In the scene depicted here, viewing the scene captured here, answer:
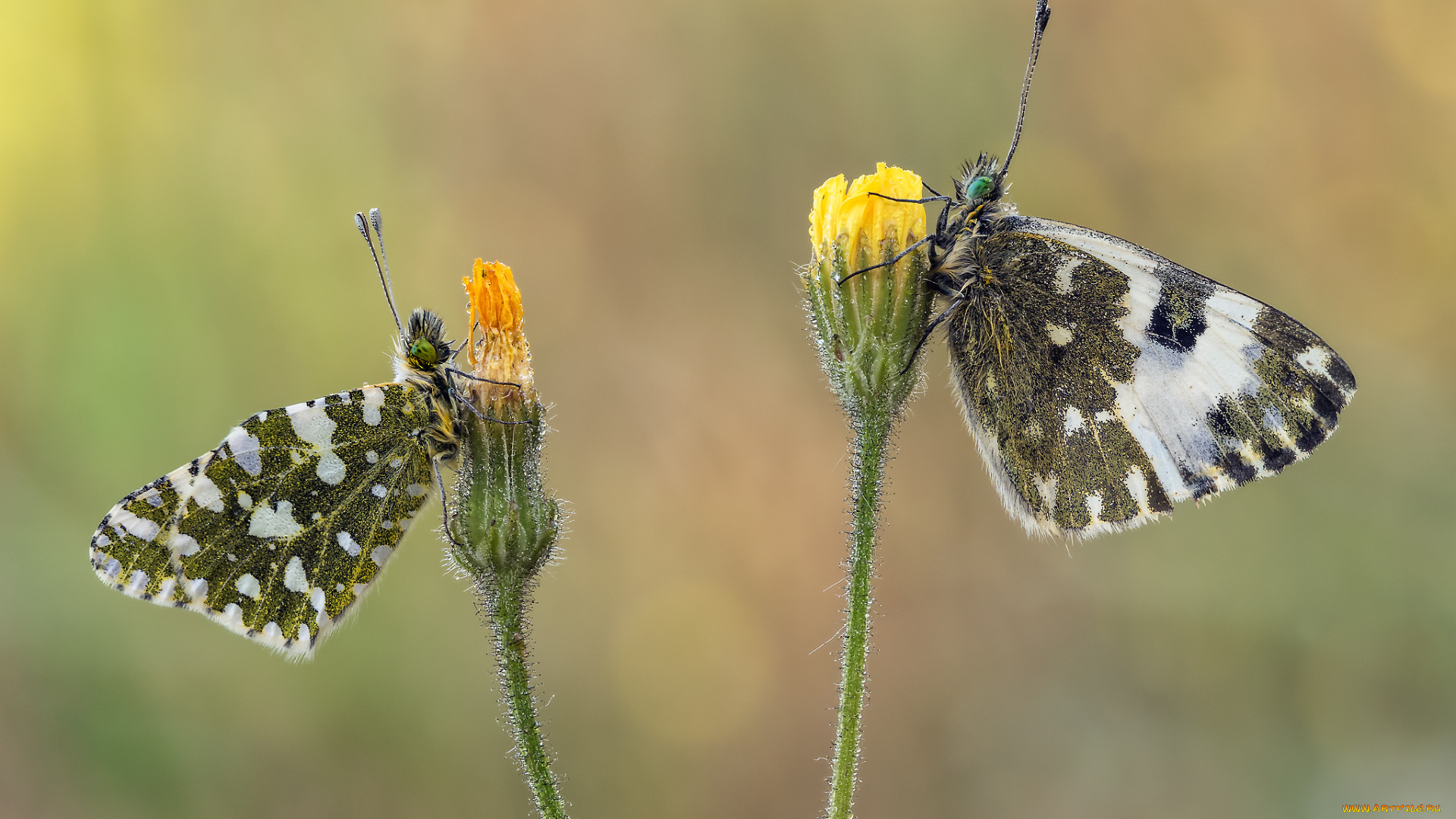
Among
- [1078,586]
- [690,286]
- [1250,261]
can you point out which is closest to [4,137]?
[690,286]

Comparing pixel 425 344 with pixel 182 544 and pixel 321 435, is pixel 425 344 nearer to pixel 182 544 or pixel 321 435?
pixel 321 435

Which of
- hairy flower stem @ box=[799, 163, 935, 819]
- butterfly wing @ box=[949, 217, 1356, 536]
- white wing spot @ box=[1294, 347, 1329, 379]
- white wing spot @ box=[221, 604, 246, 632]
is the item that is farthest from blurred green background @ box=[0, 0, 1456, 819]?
hairy flower stem @ box=[799, 163, 935, 819]

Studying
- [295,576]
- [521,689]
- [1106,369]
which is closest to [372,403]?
[295,576]

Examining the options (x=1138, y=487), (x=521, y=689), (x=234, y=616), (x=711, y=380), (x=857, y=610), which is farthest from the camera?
(x=711, y=380)

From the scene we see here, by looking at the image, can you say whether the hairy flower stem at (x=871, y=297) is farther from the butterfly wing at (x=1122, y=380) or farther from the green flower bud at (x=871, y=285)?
the butterfly wing at (x=1122, y=380)

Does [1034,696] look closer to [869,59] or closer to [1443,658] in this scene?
[1443,658]

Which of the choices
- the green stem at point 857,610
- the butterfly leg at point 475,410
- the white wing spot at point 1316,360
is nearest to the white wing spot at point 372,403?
the butterfly leg at point 475,410

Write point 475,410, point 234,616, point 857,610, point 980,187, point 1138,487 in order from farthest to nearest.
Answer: point 1138,487 < point 980,187 < point 234,616 < point 475,410 < point 857,610
